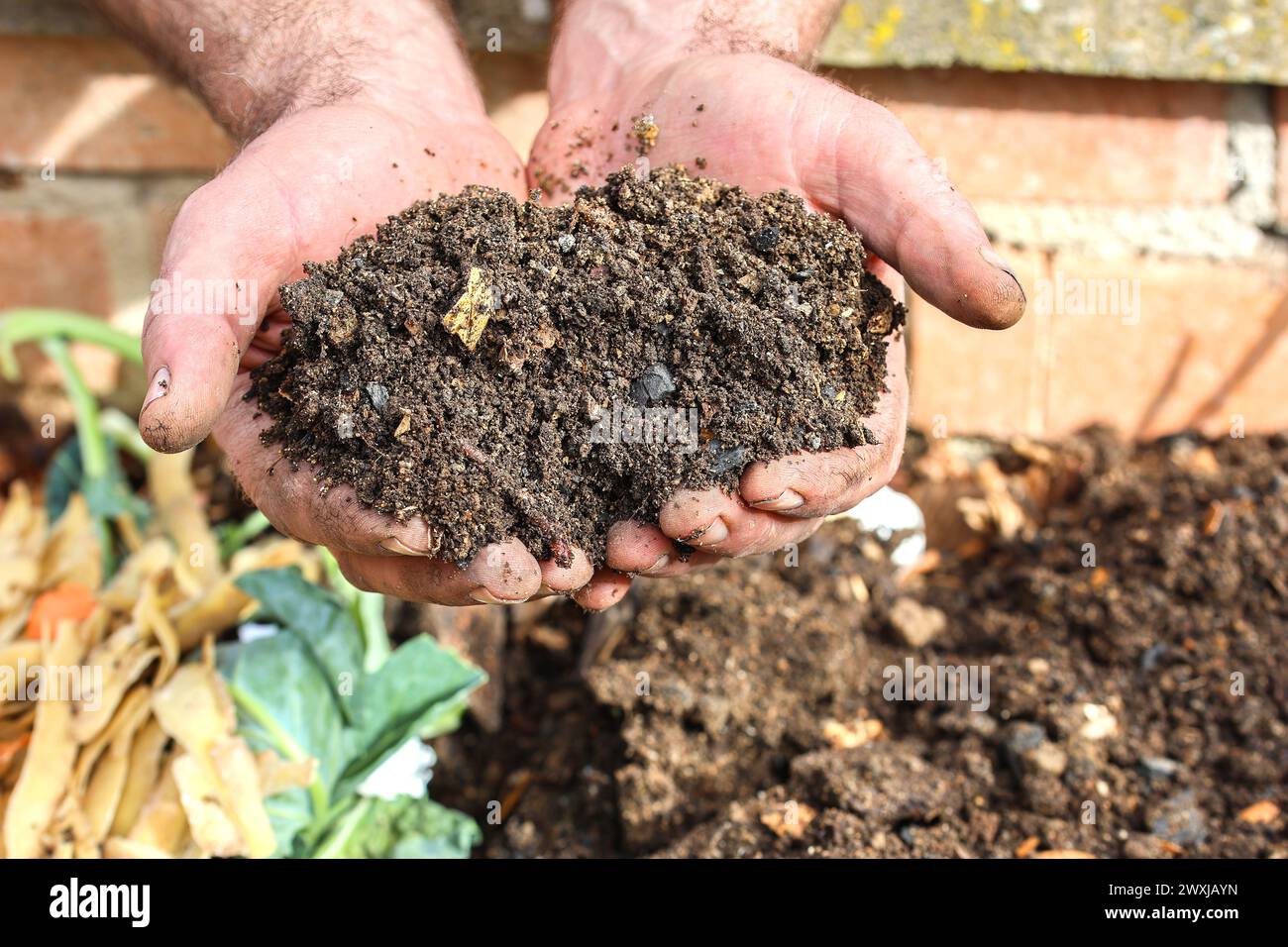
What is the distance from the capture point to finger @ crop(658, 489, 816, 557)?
1140mm

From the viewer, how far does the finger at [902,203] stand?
1.19m

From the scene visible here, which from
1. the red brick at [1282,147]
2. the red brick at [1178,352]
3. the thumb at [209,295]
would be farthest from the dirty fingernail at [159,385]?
the red brick at [1282,147]

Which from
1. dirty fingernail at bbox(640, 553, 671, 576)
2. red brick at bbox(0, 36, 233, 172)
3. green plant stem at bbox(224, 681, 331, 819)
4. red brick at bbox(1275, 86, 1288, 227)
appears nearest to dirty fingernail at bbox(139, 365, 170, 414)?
dirty fingernail at bbox(640, 553, 671, 576)

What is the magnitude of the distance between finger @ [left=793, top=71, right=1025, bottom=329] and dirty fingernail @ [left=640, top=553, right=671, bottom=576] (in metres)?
0.39

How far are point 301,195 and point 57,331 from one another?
34.5 inches

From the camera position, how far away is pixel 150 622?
158cm

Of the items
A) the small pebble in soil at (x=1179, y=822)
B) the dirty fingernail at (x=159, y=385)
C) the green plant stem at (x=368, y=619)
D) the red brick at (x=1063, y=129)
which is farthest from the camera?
the red brick at (x=1063, y=129)

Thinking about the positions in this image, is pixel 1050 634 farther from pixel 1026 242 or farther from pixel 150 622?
pixel 150 622

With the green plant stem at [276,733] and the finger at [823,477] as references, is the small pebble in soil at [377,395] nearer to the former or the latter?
the finger at [823,477]

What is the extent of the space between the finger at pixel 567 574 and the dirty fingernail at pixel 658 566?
67mm

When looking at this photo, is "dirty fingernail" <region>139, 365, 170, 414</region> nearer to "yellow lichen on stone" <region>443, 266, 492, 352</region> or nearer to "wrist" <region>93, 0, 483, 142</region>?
"yellow lichen on stone" <region>443, 266, 492, 352</region>

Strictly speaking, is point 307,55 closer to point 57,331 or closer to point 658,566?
point 57,331

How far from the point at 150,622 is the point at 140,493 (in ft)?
2.20

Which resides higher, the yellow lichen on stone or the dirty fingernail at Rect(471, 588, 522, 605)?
the yellow lichen on stone
